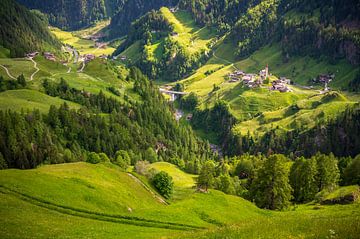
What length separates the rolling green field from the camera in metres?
48.7

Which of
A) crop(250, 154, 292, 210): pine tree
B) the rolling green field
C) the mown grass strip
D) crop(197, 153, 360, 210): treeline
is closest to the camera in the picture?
the rolling green field

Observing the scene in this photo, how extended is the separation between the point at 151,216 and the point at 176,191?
67.6 m

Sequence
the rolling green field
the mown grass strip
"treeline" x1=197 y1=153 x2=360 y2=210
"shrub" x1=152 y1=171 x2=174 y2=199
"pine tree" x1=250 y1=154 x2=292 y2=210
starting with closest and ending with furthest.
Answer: the rolling green field, the mown grass strip, "pine tree" x1=250 y1=154 x2=292 y2=210, "treeline" x1=197 y1=153 x2=360 y2=210, "shrub" x1=152 y1=171 x2=174 y2=199

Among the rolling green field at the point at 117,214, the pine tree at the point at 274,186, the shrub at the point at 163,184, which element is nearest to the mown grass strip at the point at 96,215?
the rolling green field at the point at 117,214

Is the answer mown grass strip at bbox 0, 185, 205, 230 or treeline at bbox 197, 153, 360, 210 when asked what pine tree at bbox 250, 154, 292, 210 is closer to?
treeline at bbox 197, 153, 360, 210

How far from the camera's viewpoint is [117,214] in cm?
6869

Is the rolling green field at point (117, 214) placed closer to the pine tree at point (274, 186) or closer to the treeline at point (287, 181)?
the pine tree at point (274, 186)

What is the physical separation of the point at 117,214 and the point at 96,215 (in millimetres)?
3667

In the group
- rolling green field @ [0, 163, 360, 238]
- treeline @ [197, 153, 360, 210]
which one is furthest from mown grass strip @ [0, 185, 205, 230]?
treeline @ [197, 153, 360, 210]

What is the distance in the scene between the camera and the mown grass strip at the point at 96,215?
6525cm

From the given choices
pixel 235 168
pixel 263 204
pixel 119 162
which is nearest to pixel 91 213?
pixel 263 204

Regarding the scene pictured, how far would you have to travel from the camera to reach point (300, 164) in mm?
125188

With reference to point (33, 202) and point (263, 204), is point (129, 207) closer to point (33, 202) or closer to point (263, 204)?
point (33, 202)

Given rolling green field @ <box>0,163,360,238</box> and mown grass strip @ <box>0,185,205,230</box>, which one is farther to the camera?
mown grass strip @ <box>0,185,205,230</box>
